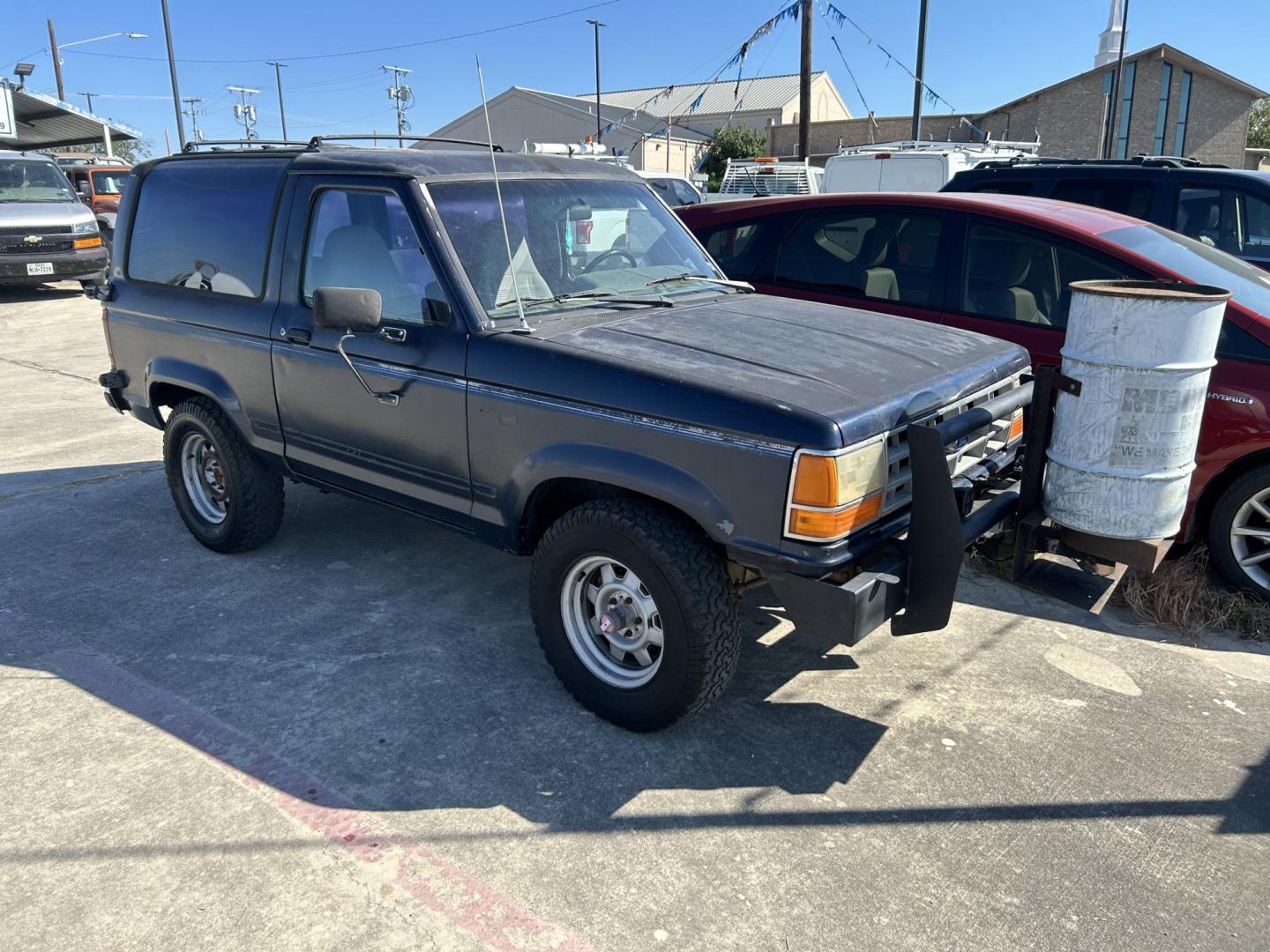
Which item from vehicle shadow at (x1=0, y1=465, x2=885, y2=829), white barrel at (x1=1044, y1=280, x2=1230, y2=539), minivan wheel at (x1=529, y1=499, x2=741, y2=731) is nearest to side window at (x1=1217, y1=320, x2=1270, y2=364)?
white barrel at (x1=1044, y1=280, x2=1230, y2=539)

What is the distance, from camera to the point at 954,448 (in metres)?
3.43

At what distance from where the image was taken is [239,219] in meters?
4.62

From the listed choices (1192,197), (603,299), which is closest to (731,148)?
(1192,197)

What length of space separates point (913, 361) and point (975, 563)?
6.37ft

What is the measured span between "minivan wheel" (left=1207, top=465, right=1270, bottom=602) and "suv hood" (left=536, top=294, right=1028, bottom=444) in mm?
1270

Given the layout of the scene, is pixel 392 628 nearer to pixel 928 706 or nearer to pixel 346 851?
pixel 346 851

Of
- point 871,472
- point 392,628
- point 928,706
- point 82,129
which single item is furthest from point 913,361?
point 82,129

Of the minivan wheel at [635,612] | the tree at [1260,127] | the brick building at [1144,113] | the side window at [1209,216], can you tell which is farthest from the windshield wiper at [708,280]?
the tree at [1260,127]

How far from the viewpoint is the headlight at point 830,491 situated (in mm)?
2834

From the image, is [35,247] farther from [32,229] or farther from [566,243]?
[566,243]

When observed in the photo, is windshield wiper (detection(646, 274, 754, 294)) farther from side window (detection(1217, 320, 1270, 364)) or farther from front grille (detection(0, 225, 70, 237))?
front grille (detection(0, 225, 70, 237))

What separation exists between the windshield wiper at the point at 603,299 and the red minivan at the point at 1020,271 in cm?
84

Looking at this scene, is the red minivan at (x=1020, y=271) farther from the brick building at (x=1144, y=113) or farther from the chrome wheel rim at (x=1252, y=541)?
the brick building at (x=1144, y=113)

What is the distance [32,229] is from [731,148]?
34543 millimetres
